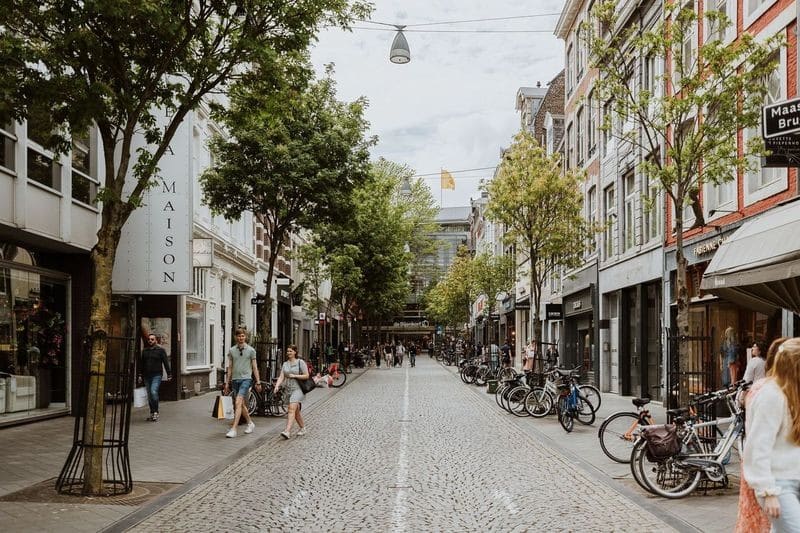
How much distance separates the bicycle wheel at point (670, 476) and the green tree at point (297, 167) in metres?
12.8

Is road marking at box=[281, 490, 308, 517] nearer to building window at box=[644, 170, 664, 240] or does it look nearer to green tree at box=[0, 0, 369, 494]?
green tree at box=[0, 0, 369, 494]

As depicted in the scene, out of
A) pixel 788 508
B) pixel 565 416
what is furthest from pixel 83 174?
pixel 788 508

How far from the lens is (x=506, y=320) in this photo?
2522 inches

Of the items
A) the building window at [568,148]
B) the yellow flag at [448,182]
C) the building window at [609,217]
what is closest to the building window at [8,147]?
the building window at [609,217]

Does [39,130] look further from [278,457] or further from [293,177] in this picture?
[293,177]

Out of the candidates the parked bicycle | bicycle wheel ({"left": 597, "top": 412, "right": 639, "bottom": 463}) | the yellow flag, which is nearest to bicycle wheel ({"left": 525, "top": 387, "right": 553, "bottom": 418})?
bicycle wheel ({"left": 597, "top": 412, "right": 639, "bottom": 463})

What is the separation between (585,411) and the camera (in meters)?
18.5

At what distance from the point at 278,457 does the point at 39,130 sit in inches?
221

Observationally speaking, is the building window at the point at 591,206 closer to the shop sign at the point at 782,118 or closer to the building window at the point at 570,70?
the building window at the point at 570,70

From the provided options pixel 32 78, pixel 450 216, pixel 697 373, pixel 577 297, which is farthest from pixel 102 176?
pixel 450 216

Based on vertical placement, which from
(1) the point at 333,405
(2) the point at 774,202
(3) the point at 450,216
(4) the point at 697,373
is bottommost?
(1) the point at 333,405

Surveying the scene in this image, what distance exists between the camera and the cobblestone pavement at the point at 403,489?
8.46 meters

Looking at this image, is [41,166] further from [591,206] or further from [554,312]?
[554,312]

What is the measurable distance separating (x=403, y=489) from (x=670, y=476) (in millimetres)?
2953
